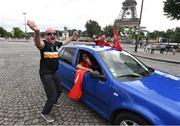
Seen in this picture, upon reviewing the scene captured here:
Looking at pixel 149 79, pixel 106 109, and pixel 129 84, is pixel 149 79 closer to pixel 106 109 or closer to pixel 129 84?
pixel 129 84

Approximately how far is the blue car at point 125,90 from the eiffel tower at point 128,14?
7535 cm

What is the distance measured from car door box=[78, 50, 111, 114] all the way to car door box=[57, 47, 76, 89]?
0.59 meters

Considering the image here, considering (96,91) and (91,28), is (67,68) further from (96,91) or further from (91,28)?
(91,28)

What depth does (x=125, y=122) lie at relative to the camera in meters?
2.88

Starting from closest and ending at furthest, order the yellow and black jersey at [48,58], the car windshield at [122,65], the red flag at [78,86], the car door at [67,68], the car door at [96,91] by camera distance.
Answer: the car door at [96,91]
the car windshield at [122,65]
the yellow and black jersey at [48,58]
the red flag at [78,86]
the car door at [67,68]

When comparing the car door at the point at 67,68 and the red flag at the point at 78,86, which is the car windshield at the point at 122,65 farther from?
the car door at the point at 67,68

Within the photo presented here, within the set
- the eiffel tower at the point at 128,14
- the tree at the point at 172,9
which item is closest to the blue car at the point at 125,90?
the tree at the point at 172,9

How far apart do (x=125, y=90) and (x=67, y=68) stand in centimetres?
200

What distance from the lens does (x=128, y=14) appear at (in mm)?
79812

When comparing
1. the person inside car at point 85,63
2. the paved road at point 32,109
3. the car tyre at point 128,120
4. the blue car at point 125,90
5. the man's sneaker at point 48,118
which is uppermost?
the person inside car at point 85,63

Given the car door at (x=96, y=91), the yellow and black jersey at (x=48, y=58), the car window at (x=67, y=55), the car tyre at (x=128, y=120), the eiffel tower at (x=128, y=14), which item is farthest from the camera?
the eiffel tower at (x=128, y=14)

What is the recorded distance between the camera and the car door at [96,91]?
3238mm

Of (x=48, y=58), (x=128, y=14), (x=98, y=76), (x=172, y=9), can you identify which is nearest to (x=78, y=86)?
(x=98, y=76)

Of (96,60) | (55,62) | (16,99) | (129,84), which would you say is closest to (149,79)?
(129,84)
